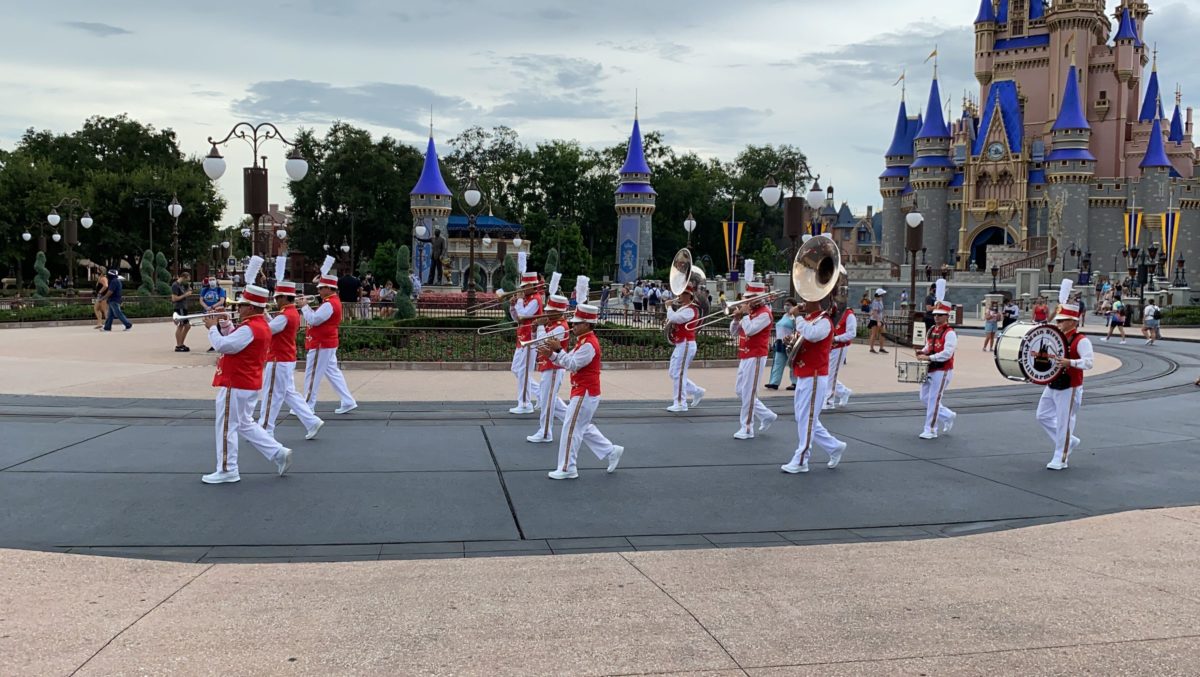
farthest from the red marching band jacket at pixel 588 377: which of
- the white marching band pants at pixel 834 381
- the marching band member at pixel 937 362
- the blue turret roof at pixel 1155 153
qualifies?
the blue turret roof at pixel 1155 153

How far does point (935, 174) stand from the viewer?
68.5m

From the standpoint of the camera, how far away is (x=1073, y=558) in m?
6.44

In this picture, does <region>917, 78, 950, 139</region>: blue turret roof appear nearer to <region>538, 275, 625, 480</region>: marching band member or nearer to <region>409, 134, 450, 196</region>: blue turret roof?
<region>409, 134, 450, 196</region>: blue turret roof

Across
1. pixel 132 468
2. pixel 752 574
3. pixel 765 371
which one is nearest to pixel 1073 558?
pixel 752 574

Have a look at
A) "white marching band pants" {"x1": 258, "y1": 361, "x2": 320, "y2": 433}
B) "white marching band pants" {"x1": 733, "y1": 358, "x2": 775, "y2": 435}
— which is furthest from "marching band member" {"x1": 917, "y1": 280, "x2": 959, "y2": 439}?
"white marching band pants" {"x1": 258, "y1": 361, "x2": 320, "y2": 433}

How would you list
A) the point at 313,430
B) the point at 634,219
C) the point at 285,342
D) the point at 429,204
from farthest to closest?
the point at 634,219
the point at 429,204
the point at 285,342
the point at 313,430

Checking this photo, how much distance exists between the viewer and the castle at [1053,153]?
6203cm

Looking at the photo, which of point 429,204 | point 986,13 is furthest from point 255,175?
point 986,13

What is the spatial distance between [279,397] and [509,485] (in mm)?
3425

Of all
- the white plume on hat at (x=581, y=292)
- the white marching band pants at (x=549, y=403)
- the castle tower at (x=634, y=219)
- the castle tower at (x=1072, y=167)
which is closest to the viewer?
the white plume on hat at (x=581, y=292)

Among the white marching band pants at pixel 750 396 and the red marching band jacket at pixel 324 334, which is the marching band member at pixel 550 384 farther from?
the red marching band jacket at pixel 324 334

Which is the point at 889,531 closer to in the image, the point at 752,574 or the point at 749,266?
the point at 752,574

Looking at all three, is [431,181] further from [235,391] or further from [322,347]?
[235,391]

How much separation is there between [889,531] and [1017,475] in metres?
2.90
